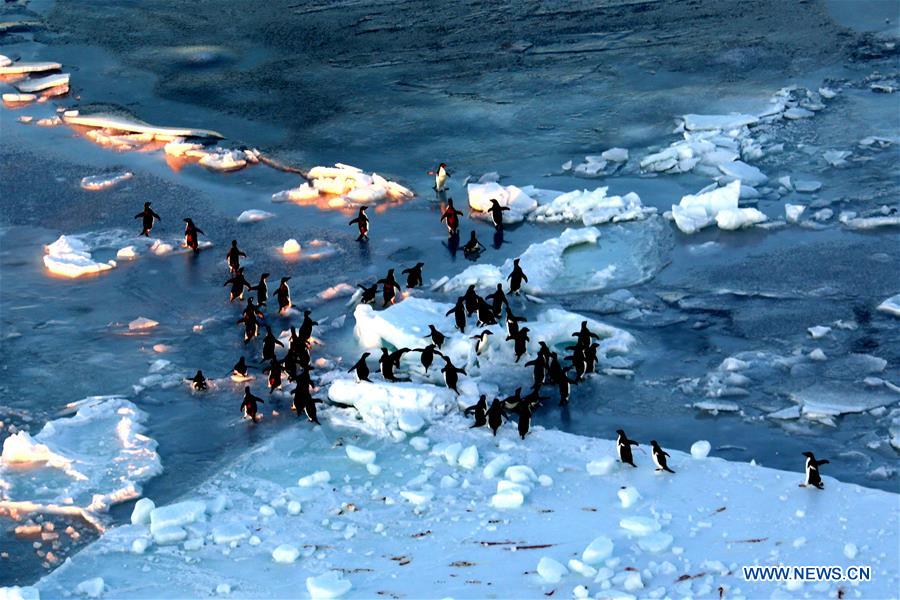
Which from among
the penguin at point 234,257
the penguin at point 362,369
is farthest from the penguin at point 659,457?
the penguin at point 234,257

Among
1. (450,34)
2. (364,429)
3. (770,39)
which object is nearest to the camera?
(364,429)

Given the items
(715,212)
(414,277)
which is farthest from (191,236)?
(715,212)

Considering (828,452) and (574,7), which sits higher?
(574,7)

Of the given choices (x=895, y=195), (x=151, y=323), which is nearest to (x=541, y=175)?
(x=895, y=195)

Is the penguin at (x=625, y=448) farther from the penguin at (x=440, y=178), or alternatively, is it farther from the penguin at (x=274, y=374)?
the penguin at (x=440, y=178)

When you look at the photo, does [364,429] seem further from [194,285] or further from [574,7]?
[574,7]

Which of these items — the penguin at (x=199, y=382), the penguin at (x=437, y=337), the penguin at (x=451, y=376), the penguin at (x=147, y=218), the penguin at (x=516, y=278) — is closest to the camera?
the penguin at (x=451, y=376)

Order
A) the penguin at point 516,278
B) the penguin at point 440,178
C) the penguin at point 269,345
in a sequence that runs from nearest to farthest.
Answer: the penguin at point 269,345
the penguin at point 516,278
the penguin at point 440,178
